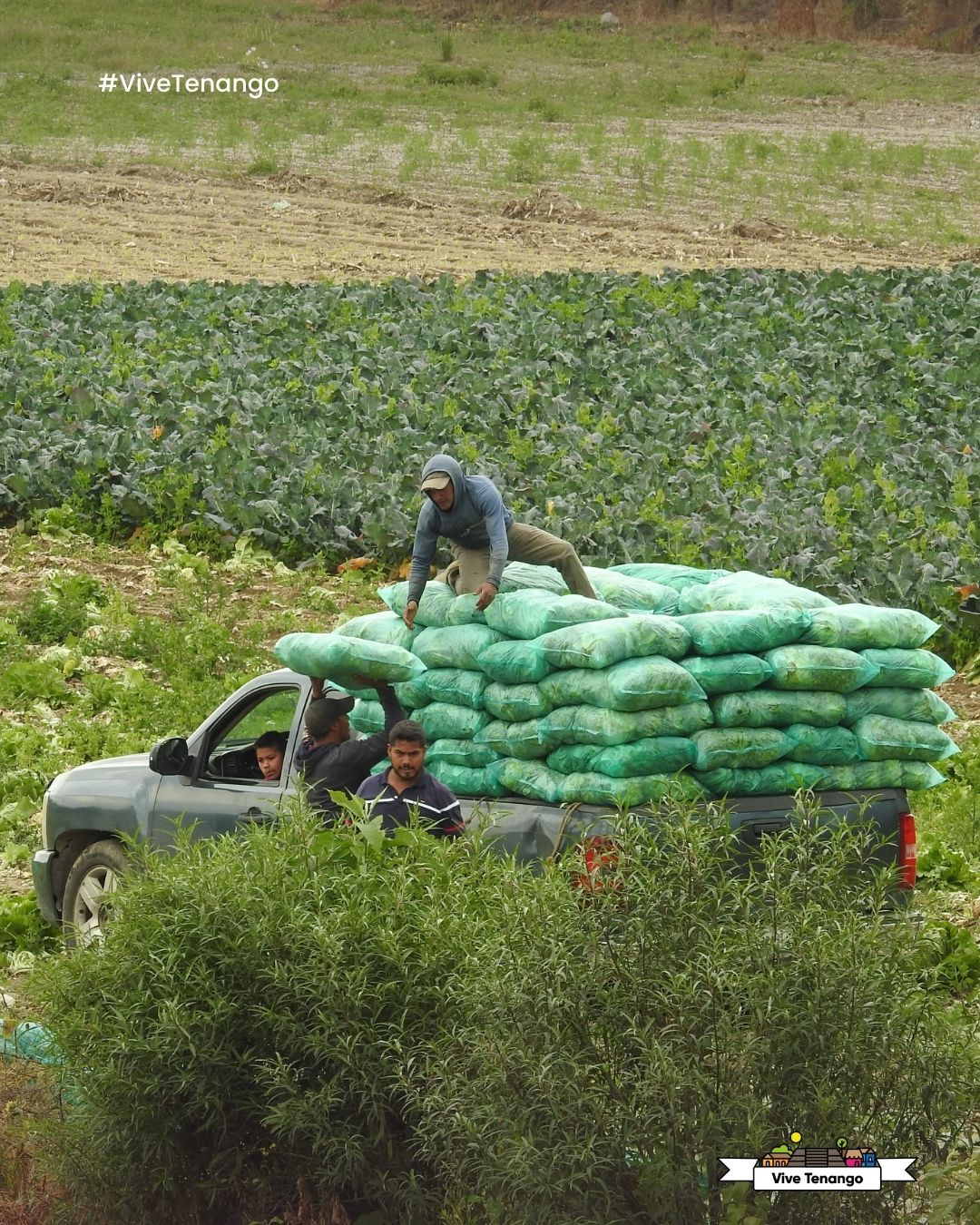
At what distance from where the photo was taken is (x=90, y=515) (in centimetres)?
1812

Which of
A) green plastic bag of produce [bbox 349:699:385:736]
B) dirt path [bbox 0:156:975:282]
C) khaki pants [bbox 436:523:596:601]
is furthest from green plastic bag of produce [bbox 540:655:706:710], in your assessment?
dirt path [bbox 0:156:975:282]

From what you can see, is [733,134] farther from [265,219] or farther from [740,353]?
[740,353]

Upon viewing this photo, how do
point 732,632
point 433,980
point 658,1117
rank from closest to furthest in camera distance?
point 658,1117 → point 433,980 → point 732,632

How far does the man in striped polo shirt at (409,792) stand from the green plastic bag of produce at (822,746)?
1507 millimetres

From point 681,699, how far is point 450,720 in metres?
1.25

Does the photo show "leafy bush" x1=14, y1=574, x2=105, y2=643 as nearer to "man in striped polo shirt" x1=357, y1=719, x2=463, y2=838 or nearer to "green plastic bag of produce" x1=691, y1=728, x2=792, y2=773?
"man in striped polo shirt" x1=357, y1=719, x2=463, y2=838

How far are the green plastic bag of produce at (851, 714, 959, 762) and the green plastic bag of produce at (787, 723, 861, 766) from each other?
0.17 ft

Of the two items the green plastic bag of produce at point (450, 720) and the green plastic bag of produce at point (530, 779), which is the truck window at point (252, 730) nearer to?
the green plastic bag of produce at point (450, 720)

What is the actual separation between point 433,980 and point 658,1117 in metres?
1.07

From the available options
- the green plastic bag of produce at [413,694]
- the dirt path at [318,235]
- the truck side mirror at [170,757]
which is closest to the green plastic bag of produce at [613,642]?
the green plastic bag of produce at [413,694]

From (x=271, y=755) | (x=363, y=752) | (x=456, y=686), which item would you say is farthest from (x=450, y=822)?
(x=271, y=755)

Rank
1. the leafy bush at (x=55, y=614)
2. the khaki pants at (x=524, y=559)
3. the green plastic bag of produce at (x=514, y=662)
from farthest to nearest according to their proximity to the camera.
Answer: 1. the leafy bush at (x=55, y=614)
2. the khaki pants at (x=524, y=559)
3. the green plastic bag of produce at (x=514, y=662)

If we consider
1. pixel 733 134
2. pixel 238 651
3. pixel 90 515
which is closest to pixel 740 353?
pixel 90 515

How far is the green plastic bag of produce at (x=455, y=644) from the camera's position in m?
8.34
